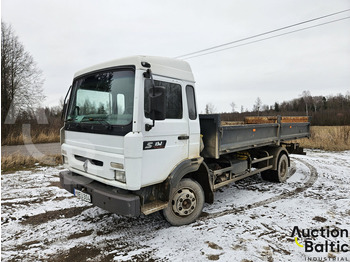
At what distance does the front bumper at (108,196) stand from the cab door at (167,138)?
0.31m

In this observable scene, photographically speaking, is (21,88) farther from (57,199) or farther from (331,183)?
(331,183)

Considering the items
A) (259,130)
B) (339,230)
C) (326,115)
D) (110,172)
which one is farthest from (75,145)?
(326,115)

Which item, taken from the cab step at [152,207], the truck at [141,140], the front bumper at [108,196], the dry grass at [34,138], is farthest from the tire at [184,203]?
the dry grass at [34,138]

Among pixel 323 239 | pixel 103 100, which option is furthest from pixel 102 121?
pixel 323 239

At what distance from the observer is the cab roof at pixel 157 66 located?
307 cm

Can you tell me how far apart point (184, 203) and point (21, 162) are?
7449 mm

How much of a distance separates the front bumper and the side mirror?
1176mm

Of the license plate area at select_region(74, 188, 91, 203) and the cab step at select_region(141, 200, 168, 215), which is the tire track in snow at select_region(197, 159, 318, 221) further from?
the license plate area at select_region(74, 188, 91, 203)

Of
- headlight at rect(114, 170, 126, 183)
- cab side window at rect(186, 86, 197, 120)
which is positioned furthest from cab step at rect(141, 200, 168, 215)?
cab side window at rect(186, 86, 197, 120)

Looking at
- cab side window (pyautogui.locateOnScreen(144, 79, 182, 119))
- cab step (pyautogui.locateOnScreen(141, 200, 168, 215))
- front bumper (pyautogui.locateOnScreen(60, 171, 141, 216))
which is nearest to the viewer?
front bumper (pyautogui.locateOnScreen(60, 171, 141, 216))

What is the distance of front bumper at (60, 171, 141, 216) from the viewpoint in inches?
113

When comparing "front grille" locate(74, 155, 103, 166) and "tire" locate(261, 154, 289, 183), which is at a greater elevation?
"front grille" locate(74, 155, 103, 166)

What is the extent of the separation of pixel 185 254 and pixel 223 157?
2448 mm

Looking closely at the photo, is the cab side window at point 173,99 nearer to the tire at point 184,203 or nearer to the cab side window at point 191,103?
the cab side window at point 191,103
